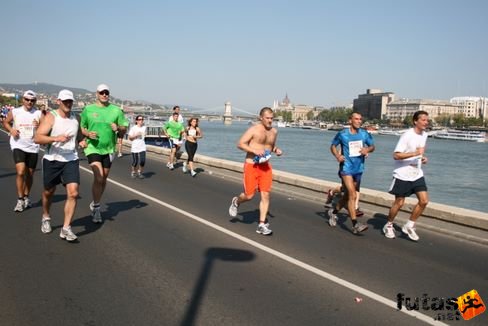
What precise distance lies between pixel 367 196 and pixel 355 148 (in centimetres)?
258

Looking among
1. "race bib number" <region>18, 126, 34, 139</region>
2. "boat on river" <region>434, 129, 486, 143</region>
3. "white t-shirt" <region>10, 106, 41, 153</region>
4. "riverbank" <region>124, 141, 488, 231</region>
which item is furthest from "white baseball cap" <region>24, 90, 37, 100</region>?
"boat on river" <region>434, 129, 486, 143</region>

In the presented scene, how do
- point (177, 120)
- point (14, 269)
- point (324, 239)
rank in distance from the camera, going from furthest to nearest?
point (177, 120) < point (324, 239) < point (14, 269)

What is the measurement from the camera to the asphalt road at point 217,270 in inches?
161

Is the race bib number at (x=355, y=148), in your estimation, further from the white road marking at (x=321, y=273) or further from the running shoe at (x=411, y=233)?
the white road marking at (x=321, y=273)

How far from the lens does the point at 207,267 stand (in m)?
5.26

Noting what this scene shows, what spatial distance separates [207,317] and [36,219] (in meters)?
4.34

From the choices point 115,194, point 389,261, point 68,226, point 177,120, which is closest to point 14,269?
point 68,226

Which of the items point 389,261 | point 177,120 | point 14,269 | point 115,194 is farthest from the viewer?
point 177,120

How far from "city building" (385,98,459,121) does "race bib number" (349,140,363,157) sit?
614ft

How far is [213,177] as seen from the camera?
14.2 metres

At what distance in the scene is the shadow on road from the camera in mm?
4009

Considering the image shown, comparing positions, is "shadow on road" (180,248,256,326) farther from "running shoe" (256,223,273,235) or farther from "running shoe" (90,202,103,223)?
"running shoe" (90,202,103,223)

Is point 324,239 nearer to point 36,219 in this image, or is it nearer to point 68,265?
point 68,265

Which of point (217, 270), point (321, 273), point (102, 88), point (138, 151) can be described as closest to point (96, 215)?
point (102, 88)
